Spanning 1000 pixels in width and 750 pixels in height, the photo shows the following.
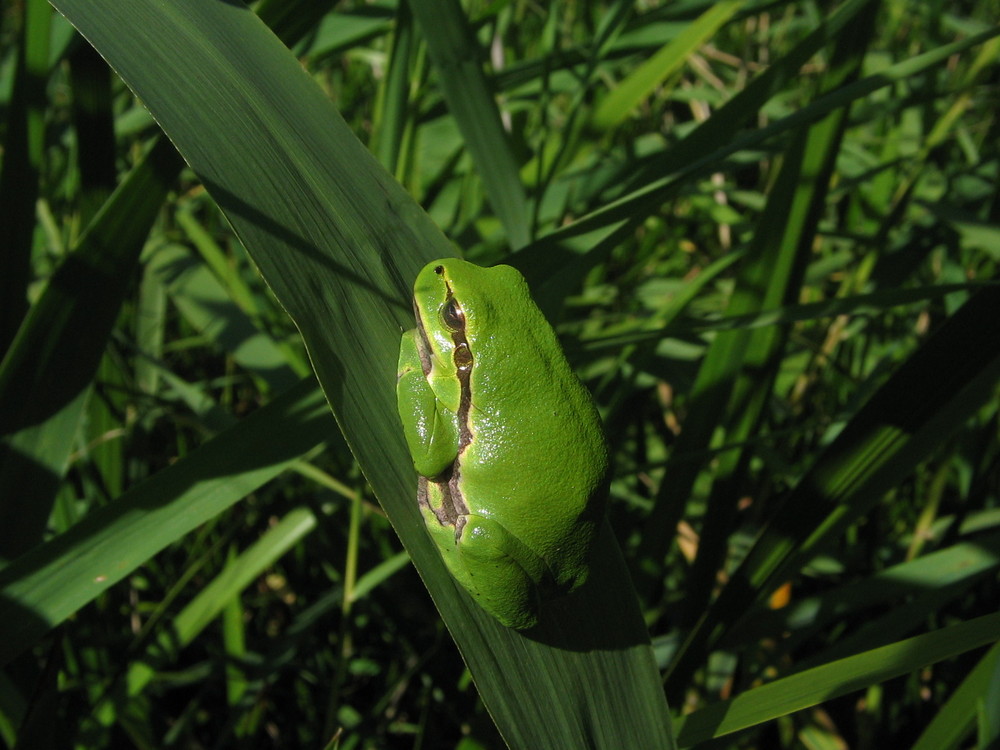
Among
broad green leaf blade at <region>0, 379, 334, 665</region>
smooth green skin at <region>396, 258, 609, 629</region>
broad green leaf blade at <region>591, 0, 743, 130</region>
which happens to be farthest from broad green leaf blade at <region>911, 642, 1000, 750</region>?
broad green leaf blade at <region>591, 0, 743, 130</region>

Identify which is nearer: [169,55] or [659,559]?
[169,55]

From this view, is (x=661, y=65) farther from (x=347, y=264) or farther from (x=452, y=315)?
(x=347, y=264)

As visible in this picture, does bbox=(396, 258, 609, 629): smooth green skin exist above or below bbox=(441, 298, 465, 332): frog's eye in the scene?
below

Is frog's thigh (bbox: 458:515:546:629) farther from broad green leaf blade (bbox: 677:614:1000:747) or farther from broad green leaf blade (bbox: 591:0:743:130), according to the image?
broad green leaf blade (bbox: 591:0:743:130)

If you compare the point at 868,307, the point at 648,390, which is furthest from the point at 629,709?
the point at 648,390

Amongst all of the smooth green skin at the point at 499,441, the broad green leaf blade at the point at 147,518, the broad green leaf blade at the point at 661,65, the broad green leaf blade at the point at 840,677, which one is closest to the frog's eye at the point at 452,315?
the smooth green skin at the point at 499,441

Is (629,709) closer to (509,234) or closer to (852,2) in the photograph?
(509,234)

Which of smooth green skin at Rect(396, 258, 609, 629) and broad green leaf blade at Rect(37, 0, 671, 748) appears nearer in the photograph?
broad green leaf blade at Rect(37, 0, 671, 748)
